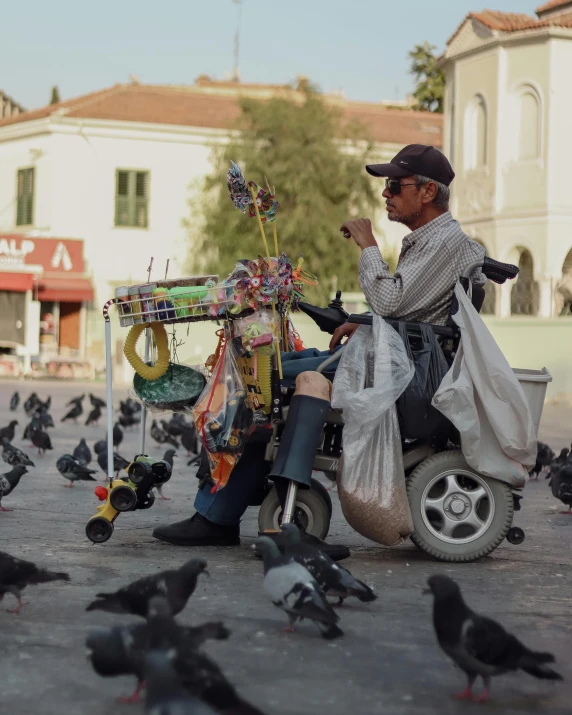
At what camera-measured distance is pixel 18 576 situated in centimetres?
459

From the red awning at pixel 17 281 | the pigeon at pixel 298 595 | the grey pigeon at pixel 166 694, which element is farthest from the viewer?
the red awning at pixel 17 281

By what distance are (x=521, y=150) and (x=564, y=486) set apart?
69.8 feet

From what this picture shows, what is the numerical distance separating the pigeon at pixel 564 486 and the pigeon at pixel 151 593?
4749 millimetres

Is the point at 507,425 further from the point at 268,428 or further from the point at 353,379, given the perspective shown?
the point at 268,428

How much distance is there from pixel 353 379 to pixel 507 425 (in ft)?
2.28

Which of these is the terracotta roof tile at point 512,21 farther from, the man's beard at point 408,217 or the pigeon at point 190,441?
the man's beard at point 408,217

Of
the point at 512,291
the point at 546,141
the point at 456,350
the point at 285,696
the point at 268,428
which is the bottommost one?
the point at 285,696

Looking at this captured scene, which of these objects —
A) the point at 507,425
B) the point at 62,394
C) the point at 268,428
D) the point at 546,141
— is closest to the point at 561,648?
the point at 507,425

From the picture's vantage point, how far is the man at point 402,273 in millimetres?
5695

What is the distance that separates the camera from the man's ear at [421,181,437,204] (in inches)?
231

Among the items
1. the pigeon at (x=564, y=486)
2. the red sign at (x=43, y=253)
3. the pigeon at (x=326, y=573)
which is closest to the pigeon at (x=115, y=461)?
the pigeon at (x=564, y=486)

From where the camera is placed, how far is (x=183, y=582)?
4.31m

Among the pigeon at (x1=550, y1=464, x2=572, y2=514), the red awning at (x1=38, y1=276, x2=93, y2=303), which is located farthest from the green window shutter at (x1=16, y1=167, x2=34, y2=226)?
the pigeon at (x1=550, y1=464, x2=572, y2=514)

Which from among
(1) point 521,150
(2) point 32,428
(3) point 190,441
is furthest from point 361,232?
(1) point 521,150
